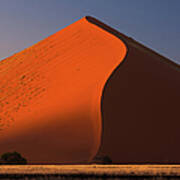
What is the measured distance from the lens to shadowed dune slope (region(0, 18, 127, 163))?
14.0 metres

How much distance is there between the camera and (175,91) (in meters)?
19.3

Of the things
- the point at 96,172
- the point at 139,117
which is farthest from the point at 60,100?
the point at 96,172

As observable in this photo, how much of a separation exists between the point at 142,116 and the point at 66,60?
8.07m

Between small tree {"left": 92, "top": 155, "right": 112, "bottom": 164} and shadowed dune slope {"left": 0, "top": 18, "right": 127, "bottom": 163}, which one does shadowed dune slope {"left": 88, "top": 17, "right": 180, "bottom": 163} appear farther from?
small tree {"left": 92, "top": 155, "right": 112, "bottom": 164}

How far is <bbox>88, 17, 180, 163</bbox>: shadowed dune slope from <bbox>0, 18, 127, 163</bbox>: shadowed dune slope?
20.2 inches

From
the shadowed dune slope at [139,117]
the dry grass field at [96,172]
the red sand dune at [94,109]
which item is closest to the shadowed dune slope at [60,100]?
the red sand dune at [94,109]

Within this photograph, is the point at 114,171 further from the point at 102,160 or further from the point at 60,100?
the point at 60,100

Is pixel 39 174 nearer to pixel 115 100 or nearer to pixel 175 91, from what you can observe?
pixel 115 100

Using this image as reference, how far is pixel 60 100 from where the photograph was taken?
16703mm

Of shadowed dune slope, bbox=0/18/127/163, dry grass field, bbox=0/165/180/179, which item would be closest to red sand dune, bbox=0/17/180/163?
shadowed dune slope, bbox=0/18/127/163

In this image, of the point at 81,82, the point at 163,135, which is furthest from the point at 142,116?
the point at 81,82

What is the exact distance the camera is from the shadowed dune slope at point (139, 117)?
45.4 feet

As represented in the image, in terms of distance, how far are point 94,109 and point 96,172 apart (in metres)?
10.9

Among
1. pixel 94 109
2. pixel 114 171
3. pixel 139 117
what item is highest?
pixel 114 171
